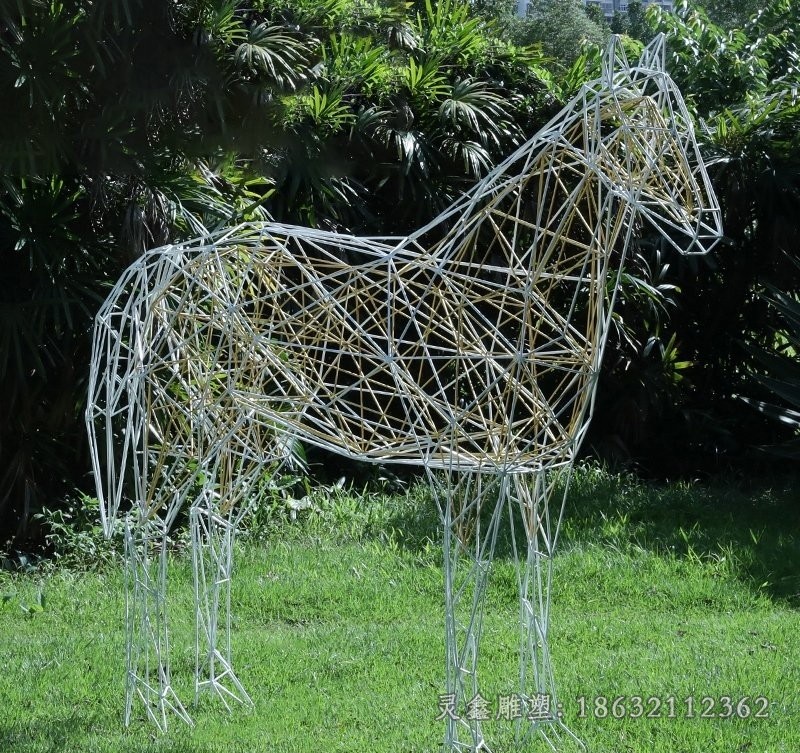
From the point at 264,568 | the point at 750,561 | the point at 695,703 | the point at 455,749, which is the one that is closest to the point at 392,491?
the point at 264,568

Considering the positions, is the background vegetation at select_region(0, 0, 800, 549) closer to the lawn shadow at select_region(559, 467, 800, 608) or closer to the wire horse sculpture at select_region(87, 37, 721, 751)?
the lawn shadow at select_region(559, 467, 800, 608)

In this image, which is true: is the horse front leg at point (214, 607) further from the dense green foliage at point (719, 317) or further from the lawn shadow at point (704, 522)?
the dense green foliage at point (719, 317)

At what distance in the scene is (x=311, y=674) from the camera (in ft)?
13.9

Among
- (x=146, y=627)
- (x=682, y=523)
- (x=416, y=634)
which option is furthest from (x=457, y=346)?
(x=682, y=523)

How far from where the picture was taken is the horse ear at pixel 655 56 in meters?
2.72

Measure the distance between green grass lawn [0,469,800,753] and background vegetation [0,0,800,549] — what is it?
983 mm

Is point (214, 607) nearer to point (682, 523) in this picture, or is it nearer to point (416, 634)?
point (416, 634)

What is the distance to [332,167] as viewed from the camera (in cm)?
Result: 692

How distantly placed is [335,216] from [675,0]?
17.8ft

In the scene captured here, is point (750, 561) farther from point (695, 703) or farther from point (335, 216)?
point (335, 216)

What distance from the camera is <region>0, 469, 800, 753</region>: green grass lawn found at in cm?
359

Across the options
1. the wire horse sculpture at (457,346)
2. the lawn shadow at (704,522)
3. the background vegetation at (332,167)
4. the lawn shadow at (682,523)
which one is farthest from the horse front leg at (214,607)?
the lawn shadow at (704,522)

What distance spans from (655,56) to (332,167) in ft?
A: 14.4

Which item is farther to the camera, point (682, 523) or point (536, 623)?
point (682, 523)
